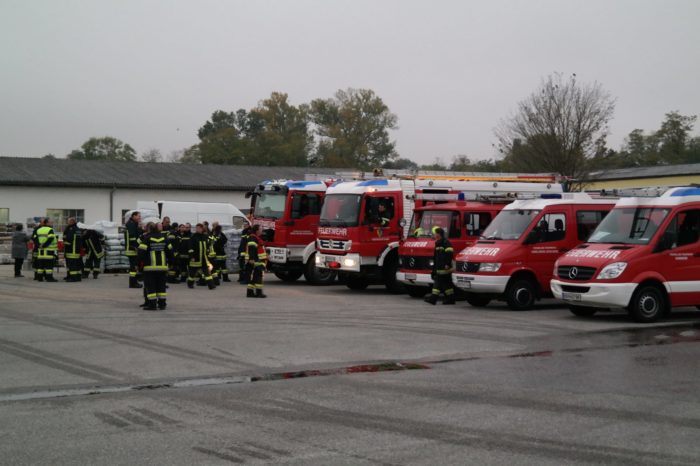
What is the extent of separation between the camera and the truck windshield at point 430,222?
19297mm

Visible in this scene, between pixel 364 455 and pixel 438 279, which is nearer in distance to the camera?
pixel 364 455

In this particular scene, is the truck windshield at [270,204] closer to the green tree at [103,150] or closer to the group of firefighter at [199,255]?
the group of firefighter at [199,255]

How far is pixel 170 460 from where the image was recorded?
5934 millimetres

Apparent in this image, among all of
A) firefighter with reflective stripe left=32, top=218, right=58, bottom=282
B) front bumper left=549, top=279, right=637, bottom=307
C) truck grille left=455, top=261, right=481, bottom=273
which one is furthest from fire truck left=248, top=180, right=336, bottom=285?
front bumper left=549, top=279, right=637, bottom=307

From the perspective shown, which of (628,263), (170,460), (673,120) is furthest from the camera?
(673,120)

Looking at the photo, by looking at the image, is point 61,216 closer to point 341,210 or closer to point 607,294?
point 341,210

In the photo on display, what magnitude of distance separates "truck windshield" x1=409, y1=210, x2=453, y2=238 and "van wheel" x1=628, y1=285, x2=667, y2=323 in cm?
583

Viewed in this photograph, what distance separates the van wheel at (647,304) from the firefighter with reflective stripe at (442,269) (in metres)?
4.61

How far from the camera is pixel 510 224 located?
1739cm

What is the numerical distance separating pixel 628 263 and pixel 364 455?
963 centimetres

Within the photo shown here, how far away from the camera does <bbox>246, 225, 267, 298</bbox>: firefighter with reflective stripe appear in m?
18.9

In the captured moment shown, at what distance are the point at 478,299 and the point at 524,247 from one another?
1.79m

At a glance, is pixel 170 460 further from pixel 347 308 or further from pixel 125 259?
pixel 125 259

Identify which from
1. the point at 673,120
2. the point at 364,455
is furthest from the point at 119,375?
the point at 673,120
